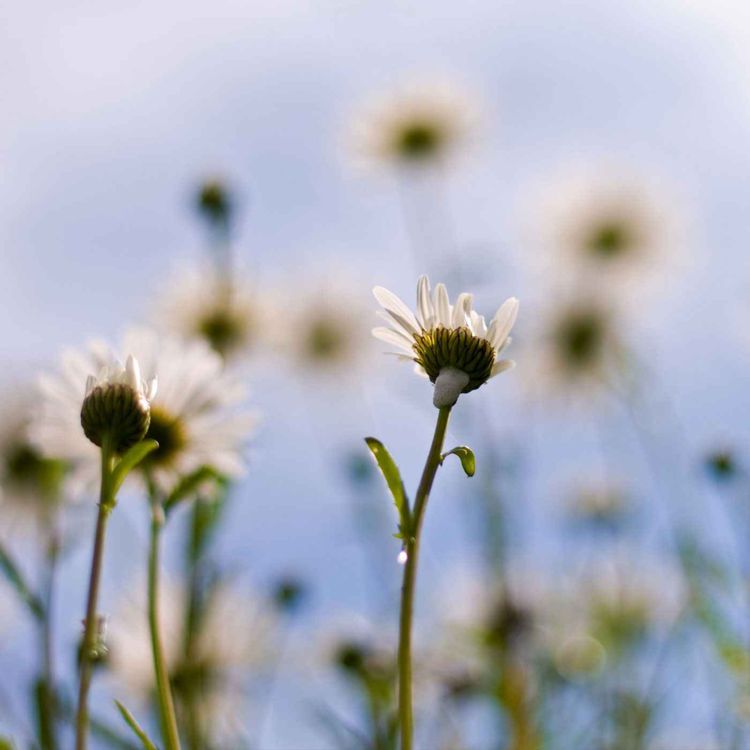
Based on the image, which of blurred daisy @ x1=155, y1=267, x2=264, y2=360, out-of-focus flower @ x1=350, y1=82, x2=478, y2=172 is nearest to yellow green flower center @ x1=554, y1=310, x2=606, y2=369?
out-of-focus flower @ x1=350, y1=82, x2=478, y2=172

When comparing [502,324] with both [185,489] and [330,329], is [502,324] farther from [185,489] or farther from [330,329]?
[330,329]

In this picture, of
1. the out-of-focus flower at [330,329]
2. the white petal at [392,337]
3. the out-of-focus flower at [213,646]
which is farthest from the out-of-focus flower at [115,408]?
the out-of-focus flower at [330,329]

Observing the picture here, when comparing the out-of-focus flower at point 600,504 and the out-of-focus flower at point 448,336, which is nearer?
the out-of-focus flower at point 448,336

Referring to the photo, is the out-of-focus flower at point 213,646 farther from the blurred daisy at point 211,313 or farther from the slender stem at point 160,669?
the slender stem at point 160,669

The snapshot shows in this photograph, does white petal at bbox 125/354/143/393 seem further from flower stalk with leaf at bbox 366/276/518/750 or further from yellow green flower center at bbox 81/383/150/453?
flower stalk with leaf at bbox 366/276/518/750

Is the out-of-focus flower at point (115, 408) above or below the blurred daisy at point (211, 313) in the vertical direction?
below

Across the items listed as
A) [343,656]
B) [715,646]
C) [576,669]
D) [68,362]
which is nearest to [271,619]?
[343,656]
